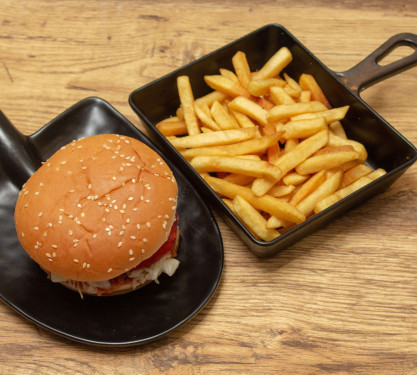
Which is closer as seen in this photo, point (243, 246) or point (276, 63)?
point (243, 246)

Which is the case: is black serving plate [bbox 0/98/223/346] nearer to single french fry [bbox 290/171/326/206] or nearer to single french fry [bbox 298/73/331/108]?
single french fry [bbox 290/171/326/206]

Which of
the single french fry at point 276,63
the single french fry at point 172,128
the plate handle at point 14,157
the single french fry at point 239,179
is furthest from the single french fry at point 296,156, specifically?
the plate handle at point 14,157

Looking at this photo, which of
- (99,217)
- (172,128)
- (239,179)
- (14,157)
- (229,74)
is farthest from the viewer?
(229,74)

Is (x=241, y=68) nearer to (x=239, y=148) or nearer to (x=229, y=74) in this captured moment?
(x=229, y=74)

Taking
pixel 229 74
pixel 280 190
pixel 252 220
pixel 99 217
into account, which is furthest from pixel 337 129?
pixel 99 217

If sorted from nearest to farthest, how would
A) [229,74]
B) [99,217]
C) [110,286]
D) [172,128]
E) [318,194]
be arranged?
[99,217]
[110,286]
[318,194]
[172,128]
[229,74]

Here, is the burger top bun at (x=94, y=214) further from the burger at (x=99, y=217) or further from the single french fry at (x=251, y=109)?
the single french fry at (x=251, y=109)

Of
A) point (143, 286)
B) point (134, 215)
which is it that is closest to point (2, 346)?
point (143, 286)
